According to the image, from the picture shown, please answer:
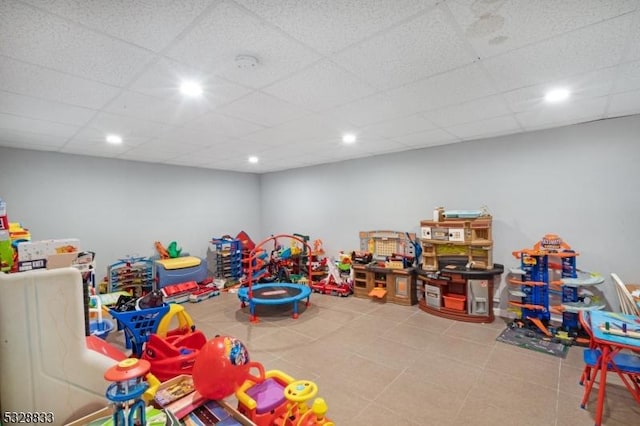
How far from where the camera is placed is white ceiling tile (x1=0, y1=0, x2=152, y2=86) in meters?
1.47

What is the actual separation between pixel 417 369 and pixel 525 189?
2961mm

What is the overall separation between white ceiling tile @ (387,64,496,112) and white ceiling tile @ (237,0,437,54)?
0.87 meters

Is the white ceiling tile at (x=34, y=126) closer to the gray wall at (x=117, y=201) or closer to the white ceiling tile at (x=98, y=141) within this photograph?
the white ceiling tile at (x=98, y=141)

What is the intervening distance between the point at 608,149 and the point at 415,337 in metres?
3.27

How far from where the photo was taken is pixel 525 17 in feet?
5.04

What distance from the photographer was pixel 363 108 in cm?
292

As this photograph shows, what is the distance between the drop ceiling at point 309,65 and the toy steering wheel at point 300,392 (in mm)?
2133

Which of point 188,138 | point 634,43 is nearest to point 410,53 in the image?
point 634,43

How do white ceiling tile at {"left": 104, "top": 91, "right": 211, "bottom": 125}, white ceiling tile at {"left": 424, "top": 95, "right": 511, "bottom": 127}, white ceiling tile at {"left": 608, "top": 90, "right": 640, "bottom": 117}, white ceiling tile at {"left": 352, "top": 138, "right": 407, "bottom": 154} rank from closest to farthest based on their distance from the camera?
1. white ceiling tile at {"left": 104, "top": 91, "right": 211, "bottom": 125}
2. white ceiling tile at {"left": 608, "top": 90, "right": 640, "bottom": 117}
3. white ceiling tile at {"left": 424, "top": 95, "right": 511, "bottom": 127}
4. white ceiling tile at {"left": 352, "top": 138, "right": 407, "bottom": 154}

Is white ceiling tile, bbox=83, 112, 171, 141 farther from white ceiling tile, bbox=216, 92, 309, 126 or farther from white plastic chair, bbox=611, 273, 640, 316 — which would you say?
white plastic chair, bbox=611, 273, 640, 316

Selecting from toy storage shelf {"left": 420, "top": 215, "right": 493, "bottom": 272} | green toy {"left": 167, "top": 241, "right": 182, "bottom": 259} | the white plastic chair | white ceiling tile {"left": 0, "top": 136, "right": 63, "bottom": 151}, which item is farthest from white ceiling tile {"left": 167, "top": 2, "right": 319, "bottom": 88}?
green toy {"left": 167, "top": 241, "right": 182, "bottom": 259}

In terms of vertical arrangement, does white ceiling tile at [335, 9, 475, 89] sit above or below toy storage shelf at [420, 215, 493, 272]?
above

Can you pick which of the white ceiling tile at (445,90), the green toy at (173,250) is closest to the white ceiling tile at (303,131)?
the white ceiling tile at (445,90)

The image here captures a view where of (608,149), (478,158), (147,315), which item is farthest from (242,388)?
(608,149)
